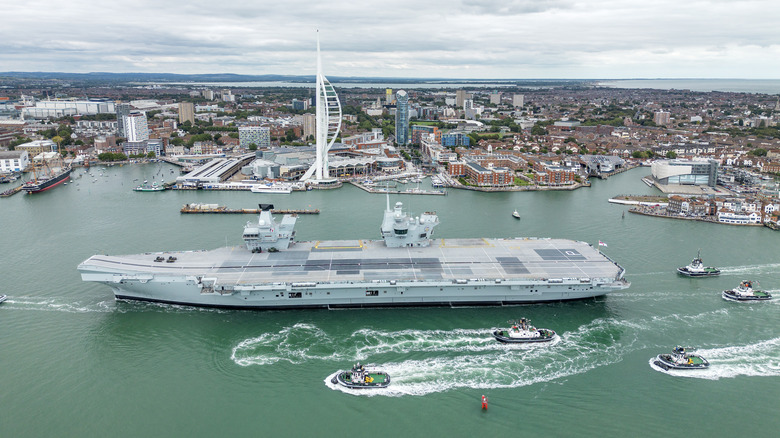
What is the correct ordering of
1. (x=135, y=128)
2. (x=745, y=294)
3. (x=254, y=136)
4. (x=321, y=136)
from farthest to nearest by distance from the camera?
(x=254, y=136) → (x=135, y=128) → (x=321, y=136) → (x=745, y=294)

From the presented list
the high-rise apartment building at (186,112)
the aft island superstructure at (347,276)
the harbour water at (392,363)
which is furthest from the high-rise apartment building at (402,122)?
the aft island superstructure at (347,276)

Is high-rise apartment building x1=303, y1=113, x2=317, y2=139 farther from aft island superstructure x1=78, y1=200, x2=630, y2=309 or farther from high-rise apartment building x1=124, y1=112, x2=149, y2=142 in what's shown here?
aft island superstructure x1=78, y1=200, x2=630, y2=309

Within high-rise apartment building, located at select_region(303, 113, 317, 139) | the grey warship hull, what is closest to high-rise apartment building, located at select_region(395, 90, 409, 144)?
high-rise apartment building, located at select_region(303, 113, 317, 139)

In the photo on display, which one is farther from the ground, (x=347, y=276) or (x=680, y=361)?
(x=347, y=276)

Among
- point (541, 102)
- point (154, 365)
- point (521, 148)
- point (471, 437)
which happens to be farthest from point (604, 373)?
point (541, 102)

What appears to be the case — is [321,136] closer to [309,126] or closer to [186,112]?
[309,126]

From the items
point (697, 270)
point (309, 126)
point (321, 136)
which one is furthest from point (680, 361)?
point (309, 126)
